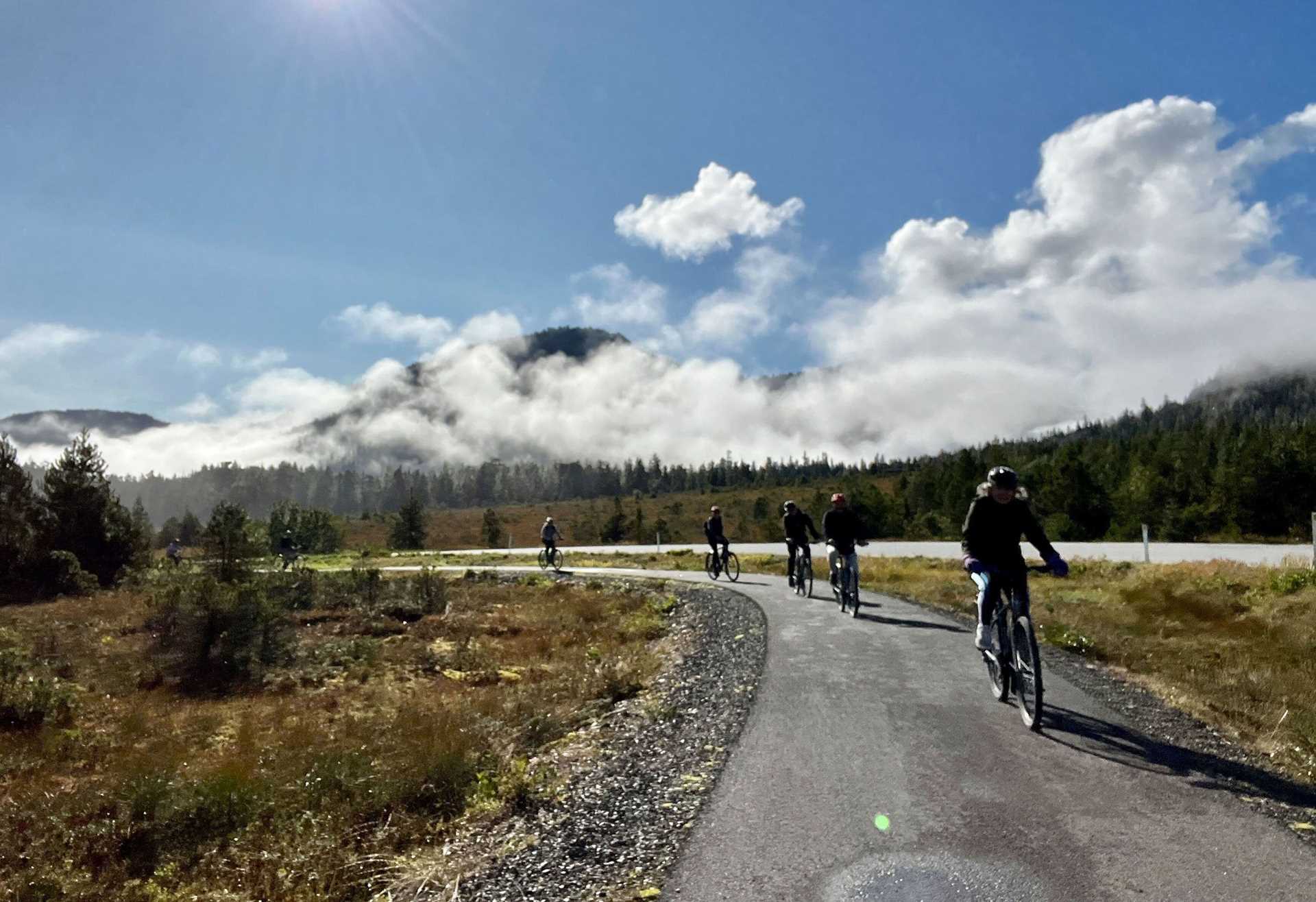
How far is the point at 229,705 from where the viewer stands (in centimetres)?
1562

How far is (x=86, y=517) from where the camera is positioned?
35969 millimetres

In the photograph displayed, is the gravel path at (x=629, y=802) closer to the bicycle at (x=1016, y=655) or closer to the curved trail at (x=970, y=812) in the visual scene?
the curved trail at (x=970, y=812)

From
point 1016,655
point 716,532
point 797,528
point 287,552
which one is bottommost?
point 287,552

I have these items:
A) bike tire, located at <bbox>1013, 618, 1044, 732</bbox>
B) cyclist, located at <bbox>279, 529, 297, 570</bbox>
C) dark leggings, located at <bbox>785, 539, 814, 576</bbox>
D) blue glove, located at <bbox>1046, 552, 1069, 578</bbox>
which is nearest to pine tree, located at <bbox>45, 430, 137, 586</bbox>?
cyclist, located at <bbox>279, 529, 297, 570</bbox>

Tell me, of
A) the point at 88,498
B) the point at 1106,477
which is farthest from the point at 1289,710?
the point at 1106,477

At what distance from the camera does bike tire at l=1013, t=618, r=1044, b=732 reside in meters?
7.12

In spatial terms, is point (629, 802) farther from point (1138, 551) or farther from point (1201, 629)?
point (1138, 551)

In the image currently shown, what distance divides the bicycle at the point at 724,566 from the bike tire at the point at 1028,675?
59.4 ft

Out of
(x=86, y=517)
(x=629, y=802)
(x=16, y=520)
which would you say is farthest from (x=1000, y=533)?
(x=16, y=520)

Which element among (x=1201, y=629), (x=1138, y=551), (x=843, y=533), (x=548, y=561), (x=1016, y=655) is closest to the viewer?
(x=1016, y=655)

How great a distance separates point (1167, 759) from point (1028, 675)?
1314 millimetres

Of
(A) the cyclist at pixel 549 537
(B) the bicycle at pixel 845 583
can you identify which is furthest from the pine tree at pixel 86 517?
(B) the bicycle at pixel 845 583

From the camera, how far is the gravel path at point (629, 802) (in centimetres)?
482

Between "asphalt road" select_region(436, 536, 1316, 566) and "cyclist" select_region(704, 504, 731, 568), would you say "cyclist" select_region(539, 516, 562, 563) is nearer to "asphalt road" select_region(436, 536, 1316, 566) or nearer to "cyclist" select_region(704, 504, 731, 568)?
"asphalt road" select_region(436, 536, 1316, 566)
